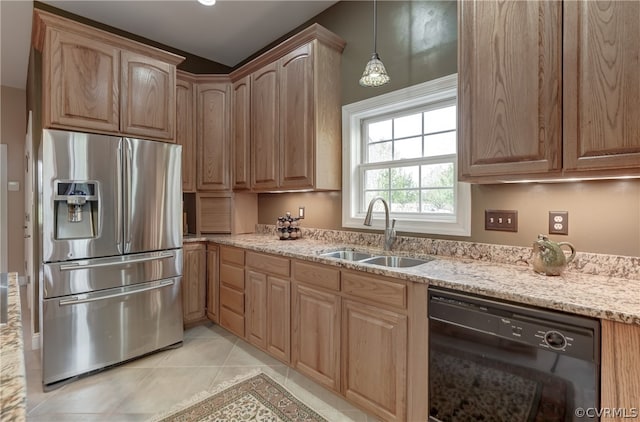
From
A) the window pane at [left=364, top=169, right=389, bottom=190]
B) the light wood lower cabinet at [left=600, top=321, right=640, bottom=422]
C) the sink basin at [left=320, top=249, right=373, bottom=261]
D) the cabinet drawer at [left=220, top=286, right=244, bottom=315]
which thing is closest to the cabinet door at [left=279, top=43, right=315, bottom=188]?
the window pane at [left=364, top=169, right=389, bottom=190]

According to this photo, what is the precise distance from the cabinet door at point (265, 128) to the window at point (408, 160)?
64cm

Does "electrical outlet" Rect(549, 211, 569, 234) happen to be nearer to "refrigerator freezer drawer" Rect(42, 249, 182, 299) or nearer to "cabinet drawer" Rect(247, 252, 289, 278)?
"cabinet drawer" Rect(247, 252, 289, 278)

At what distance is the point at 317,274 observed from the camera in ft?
6.53

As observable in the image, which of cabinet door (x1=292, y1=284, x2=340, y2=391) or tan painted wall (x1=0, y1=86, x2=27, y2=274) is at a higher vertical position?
tan painted wall (x1=0, y1=86, x2=27, y2=274)

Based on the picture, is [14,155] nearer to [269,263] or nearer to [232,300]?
[232,300]

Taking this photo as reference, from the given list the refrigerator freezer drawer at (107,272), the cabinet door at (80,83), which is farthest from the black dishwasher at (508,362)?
the cabinet door at (80,83)

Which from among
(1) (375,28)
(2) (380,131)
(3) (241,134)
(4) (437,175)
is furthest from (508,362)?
(3) (241,134)

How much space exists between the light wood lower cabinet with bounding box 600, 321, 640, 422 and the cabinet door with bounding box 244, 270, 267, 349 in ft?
6.31

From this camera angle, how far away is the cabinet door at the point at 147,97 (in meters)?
2.46

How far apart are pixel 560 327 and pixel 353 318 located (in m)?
0.98

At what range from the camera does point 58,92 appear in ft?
7.14

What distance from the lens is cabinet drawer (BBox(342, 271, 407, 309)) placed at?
5.15ft

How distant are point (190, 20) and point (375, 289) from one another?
2.91 metres

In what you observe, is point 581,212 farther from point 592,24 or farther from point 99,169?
point 99,169
